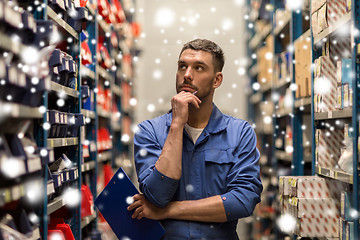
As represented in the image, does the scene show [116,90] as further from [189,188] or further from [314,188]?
[189,188]

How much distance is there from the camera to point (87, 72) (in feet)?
11.3

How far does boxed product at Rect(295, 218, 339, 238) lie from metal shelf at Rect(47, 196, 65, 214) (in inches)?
56.5

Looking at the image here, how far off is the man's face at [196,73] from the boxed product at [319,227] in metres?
1.21

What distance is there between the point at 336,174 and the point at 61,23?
5.84ft

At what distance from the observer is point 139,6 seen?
5984 mm

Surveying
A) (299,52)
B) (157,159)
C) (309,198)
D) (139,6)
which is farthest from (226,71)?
(157,159)

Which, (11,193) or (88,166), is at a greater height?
(11,193)

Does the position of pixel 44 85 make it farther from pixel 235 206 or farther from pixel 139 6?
pixel 139 6

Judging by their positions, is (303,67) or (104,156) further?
(104,156)

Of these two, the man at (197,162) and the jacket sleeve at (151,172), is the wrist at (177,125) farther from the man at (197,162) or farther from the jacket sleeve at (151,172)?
the jacket sleeve at (151,172)

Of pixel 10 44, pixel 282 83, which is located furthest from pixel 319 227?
pixel 10 44

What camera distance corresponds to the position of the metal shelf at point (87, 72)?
3279mm

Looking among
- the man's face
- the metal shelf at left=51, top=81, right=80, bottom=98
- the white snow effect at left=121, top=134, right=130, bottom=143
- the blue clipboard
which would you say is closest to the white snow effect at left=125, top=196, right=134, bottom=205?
the blue clipboard

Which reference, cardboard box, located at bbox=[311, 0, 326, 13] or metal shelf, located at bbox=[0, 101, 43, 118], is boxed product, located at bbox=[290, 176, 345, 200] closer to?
cardboard box, located at bbox=[311, 0, 326, 13]
